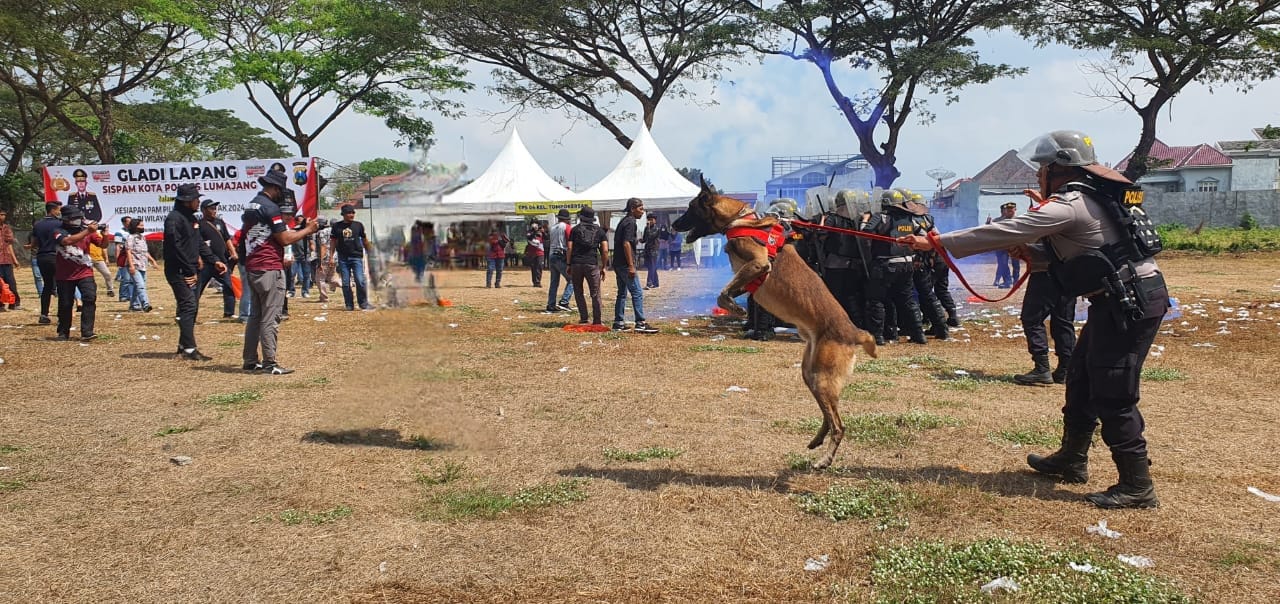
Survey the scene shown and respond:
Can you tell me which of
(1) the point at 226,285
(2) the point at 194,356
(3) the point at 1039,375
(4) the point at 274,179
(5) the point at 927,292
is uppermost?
(4) the point at 274,179

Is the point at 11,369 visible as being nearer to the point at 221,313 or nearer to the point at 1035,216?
the point at 221,313

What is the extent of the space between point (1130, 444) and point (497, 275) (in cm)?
1768

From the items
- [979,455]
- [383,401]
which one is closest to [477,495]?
[383,401]

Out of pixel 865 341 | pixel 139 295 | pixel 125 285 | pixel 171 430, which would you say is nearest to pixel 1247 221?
pixel 865 341

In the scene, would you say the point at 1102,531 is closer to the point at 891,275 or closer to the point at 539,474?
the point at 539,474

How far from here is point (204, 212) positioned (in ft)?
36.1

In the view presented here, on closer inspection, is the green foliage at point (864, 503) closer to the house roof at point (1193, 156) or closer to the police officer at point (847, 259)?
the police officer at point (847, 259)

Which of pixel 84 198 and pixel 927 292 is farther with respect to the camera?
pixel 84 198

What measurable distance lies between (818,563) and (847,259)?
7.70 meters

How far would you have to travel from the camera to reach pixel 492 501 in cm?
480

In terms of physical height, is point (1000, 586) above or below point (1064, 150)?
below

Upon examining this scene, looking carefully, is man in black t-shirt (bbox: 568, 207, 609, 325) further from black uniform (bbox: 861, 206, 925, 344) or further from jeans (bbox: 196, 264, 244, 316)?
jeans (bbox: 196, 264, 244, 316)

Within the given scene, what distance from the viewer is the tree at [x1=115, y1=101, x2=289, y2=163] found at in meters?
40.5

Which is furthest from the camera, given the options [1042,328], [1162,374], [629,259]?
[629,259]
